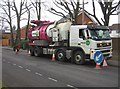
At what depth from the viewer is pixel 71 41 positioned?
19.5 meters

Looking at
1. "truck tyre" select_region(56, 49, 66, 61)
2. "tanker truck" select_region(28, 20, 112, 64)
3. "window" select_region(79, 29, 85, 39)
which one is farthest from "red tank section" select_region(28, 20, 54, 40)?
"window" select_region(79, 29, 85, 39)

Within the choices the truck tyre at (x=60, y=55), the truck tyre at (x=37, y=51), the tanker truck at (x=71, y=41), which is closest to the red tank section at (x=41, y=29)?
the tanker truck at (x=71, y=41)

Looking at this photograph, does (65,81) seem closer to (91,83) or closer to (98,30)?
(91,83)

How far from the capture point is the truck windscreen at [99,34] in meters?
18.0

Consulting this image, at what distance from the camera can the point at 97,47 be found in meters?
17.8

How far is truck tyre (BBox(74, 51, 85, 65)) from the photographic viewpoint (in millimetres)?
18312

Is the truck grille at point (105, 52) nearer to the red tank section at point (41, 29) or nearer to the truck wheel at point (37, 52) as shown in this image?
the red tank section at point (41, 29)

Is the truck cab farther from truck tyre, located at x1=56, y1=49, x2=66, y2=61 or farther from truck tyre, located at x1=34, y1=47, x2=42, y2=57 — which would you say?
truck tyre, located at x1=34, y1=47, x2=42, y2=57

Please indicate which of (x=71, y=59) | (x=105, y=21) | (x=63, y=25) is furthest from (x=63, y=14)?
(x=71, y=59)

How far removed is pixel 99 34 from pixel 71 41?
7.52 ft

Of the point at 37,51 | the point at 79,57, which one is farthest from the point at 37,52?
the point at 79,57

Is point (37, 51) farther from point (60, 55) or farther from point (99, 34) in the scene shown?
point (99, 34)

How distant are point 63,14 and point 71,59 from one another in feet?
48.8

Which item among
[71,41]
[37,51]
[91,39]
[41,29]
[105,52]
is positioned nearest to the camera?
[91,39]
